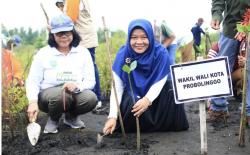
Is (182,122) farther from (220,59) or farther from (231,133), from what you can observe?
(220,59)

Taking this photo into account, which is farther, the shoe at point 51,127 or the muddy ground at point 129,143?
the shoe at point 51,127

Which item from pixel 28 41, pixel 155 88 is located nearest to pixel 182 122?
pixel 155 88

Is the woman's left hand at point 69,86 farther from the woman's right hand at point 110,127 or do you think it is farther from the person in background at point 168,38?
the person in background at point 168,38

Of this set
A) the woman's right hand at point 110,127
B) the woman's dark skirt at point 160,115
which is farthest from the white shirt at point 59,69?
the woman's right hand at point 110,127

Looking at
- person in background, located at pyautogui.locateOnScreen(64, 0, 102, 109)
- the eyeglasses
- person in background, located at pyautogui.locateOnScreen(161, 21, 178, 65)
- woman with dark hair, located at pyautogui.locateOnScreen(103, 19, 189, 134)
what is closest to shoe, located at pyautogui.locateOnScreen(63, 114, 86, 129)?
woman with dark hair, located at pyautogui.locateOnScreen(103, 19, 189, 134)

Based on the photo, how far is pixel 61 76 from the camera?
388 cm

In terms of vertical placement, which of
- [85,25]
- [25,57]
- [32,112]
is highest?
[85,25]

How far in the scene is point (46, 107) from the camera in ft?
12.7

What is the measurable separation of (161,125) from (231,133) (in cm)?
58

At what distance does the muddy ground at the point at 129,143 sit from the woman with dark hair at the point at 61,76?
223 millimetres

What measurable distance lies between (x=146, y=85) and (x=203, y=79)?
793 mm

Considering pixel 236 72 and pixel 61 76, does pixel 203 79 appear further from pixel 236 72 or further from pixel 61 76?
pixel 236 72

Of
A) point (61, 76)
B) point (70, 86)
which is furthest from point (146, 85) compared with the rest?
point (61, 76)

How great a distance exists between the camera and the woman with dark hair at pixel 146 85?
12.0 feet
